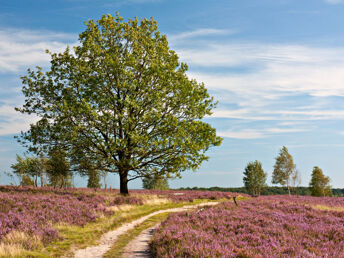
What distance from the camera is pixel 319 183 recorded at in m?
69.1

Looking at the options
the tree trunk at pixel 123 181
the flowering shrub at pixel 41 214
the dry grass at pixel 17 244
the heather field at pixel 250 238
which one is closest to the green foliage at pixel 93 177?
the tree trunk at pixel 123 181

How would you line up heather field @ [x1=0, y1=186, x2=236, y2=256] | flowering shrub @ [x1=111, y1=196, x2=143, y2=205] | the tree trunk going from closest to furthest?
1. heather field @ [x1=0, y1=186, x2=236, y2=256]
2. flowering shrub @ [x1=111, y1=196, x2=143, y2=205]
3. the tree trunk

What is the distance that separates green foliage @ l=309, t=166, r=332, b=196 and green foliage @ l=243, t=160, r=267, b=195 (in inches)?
492

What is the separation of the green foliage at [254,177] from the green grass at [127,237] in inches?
2061

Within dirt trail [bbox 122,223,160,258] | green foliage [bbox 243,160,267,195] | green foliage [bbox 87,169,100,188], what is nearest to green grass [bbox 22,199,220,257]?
dirt trail [bbox 122,223,160,258]

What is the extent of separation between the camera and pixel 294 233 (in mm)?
12453

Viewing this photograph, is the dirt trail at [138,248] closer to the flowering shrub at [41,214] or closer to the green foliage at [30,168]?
the flowering shrub at [41,214]

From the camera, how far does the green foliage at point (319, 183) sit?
68562 millimetres

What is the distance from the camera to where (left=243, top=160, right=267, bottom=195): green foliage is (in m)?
68.8

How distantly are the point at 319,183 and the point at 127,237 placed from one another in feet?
222

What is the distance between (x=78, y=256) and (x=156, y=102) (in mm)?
16320

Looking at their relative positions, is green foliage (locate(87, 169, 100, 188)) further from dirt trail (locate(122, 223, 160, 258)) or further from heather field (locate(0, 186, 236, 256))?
dirt trail (locate(122, 223, 160, 258))

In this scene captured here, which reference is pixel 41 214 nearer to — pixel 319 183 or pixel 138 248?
pixel 138 248

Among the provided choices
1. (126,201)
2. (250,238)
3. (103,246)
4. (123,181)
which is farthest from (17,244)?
(123,181)
